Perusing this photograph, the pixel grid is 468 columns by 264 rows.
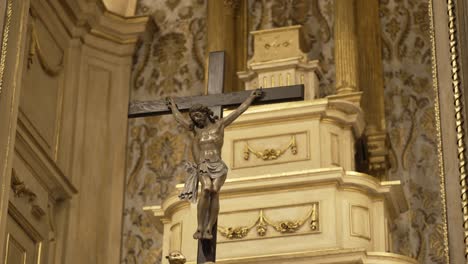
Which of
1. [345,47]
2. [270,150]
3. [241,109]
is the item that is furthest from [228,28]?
[241,109]

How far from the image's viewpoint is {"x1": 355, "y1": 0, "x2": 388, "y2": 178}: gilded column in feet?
29.8

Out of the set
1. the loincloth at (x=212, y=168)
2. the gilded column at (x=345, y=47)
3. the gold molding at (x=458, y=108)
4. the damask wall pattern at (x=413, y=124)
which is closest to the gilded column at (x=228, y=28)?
→ the gilded column at (x=345, y=47)

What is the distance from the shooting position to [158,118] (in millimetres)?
10148

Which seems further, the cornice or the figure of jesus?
the cornice

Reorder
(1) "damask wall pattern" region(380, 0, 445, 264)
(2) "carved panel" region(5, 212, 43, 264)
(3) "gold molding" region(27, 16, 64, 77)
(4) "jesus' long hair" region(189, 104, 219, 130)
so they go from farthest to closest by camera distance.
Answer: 1. (3) "gold molding" region(27, 16, 64, 77)
2. (1) "damask wall pattern" region(380, 0, 445, 264)
3. (2) "carved panel" region(5, 212, 43, 264)
4. (4) "jesus' long hair" region(189, 104, 219, 130)

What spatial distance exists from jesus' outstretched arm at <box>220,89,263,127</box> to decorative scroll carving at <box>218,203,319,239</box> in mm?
1655

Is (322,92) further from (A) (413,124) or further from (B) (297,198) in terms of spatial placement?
(B) (297,198)

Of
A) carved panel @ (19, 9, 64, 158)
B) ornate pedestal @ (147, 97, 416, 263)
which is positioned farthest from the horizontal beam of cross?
carved panel @ (19, 9, 64, 158)

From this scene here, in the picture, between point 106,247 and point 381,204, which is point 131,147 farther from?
point 381,204

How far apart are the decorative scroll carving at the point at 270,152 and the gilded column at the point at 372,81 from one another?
3.77ft

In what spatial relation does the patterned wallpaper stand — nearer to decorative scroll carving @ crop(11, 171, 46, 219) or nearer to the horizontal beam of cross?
decorative scroll carving @ crop(11, 171, 46, 219)

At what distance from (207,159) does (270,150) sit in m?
2.29

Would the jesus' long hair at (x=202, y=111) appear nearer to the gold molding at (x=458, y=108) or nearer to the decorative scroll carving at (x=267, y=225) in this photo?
the gold molding at (x=458, y=108)

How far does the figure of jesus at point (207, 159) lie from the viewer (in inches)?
226
